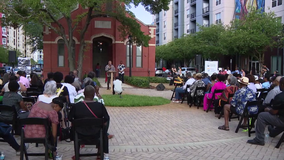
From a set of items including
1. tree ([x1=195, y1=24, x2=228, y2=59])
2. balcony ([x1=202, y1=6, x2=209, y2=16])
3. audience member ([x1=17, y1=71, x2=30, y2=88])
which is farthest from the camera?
balcony ([x1=202, y1=6, x2=209, y2=16])

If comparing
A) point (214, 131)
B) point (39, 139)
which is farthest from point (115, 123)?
point (39, 139)

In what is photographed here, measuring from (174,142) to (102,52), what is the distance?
2466 cm

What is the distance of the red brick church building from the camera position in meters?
26.9

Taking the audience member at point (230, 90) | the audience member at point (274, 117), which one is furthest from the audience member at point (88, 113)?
the audience member at point (230, 90)

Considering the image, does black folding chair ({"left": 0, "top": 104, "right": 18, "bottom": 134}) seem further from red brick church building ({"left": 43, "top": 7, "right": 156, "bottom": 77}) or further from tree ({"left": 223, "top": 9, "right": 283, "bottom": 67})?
tree ({"left": 223, "top": 9, "right": 283, "bottom": 67})

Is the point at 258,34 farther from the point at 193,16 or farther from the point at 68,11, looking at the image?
the point at 193,16

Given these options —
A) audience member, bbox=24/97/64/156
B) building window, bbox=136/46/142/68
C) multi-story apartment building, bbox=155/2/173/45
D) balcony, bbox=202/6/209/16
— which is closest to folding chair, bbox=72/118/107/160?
audience member, bbox=24/97/64/156

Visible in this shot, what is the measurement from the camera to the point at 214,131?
314 inches

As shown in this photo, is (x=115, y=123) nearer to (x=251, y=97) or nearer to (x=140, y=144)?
(x=140, y=144)

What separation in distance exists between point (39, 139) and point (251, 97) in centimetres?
546

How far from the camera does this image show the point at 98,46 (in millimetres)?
30328

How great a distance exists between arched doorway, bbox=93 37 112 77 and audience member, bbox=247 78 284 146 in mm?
24428

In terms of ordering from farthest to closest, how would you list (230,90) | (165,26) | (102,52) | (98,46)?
(165,26) < (102,52) < (98,46) < (230,90)

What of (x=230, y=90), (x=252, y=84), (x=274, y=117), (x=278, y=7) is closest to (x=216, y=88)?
(x=230, y=90)
